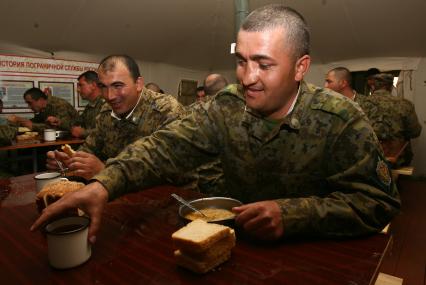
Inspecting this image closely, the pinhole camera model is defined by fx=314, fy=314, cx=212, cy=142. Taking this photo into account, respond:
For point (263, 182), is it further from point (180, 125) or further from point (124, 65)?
point (124, 65)

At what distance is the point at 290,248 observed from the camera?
3.31ft

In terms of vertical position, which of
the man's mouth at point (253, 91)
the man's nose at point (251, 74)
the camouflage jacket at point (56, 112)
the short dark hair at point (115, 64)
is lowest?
the camouflage jacket at point (56, 112)

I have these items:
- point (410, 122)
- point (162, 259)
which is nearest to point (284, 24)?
point (162, 259)

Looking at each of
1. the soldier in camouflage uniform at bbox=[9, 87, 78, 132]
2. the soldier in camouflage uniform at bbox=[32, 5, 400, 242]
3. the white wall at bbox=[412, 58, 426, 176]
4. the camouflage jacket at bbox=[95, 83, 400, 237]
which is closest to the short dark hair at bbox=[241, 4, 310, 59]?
the soldier in camouflage uniform at bbox=[32, 5, 400, 242]

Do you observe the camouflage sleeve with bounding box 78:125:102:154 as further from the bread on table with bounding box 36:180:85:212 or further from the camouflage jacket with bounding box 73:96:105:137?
the camouflage jacket with bounding box 73:96:105:137

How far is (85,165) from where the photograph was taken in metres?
1.72

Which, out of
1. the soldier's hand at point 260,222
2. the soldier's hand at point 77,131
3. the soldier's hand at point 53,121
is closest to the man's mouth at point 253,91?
the soldier's hand at point 260,222

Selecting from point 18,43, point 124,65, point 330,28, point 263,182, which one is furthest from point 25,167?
point 330,28

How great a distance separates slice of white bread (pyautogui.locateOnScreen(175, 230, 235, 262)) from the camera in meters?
0.86

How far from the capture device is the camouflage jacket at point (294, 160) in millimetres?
1111

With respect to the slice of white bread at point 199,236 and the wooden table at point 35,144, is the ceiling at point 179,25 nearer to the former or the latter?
the wooden table at point 35,144

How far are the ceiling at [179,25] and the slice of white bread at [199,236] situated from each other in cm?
554

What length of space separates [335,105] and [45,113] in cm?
551

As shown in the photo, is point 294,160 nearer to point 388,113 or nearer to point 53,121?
point 388,113
